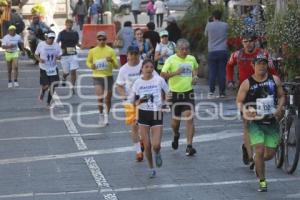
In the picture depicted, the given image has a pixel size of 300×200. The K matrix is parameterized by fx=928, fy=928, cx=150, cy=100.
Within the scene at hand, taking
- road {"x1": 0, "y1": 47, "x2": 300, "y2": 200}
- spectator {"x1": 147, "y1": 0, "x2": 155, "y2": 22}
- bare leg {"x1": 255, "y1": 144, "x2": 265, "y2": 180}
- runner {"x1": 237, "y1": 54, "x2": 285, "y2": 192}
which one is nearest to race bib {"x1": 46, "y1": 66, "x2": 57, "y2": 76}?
road {"x1": 0, "y1": 47, "x2": 300, "y2": 200}

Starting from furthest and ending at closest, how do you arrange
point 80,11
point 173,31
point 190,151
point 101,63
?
point 80,11 → point 173,31 → point 101,63 → point 190,151

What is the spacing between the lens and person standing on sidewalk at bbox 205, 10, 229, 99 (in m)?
21.5

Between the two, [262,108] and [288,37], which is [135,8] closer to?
[288,37]

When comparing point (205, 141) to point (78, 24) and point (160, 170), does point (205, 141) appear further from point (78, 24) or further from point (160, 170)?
point (78, 24)

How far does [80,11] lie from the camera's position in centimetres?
4166

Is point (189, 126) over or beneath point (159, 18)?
beneath

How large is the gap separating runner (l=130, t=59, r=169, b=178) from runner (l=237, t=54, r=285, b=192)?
1.51 meters

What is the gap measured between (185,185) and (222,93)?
9.91m

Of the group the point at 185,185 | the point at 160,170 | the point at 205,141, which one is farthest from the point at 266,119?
the point at 205,141

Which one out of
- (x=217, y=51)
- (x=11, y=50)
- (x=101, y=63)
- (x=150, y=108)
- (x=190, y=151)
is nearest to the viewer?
(x=150, y=108)

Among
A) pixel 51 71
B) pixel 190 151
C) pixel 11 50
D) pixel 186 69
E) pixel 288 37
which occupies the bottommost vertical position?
pixel 190 151

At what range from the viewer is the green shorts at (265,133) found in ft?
37.4

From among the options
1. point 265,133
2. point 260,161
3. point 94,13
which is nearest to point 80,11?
point 94,13

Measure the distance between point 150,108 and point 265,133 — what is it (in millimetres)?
1839
